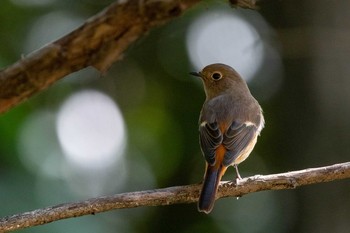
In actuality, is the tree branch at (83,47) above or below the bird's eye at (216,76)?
below

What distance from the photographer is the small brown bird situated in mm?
4352

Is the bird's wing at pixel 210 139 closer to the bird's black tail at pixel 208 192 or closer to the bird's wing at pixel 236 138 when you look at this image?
the bird's wing at pixel 236 138

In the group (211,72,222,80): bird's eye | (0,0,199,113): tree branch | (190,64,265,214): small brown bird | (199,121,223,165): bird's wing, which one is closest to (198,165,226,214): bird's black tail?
(190,64,265,214): small brown bird

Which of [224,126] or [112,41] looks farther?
[224,126]

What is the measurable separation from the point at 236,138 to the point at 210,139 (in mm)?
165

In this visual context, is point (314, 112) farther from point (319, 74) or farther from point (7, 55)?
point (7, 55)

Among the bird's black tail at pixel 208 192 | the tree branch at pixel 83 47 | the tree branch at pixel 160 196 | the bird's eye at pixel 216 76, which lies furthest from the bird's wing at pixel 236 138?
the tree branch at pixel 83 47

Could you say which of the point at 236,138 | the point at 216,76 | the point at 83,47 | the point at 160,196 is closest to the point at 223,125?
the point at 236,138

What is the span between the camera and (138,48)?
8.49 meters

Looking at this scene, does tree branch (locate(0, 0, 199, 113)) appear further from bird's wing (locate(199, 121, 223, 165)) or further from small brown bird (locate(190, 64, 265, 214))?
bird's wing (locate(199, 121, 223, 165))

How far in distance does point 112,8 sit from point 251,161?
5.65 meters

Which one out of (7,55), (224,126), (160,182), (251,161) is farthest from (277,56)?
(224,126)

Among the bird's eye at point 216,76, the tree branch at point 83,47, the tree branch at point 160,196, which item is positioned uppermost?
the bird's eye at point 216,76

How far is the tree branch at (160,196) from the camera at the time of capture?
10.6 feet
